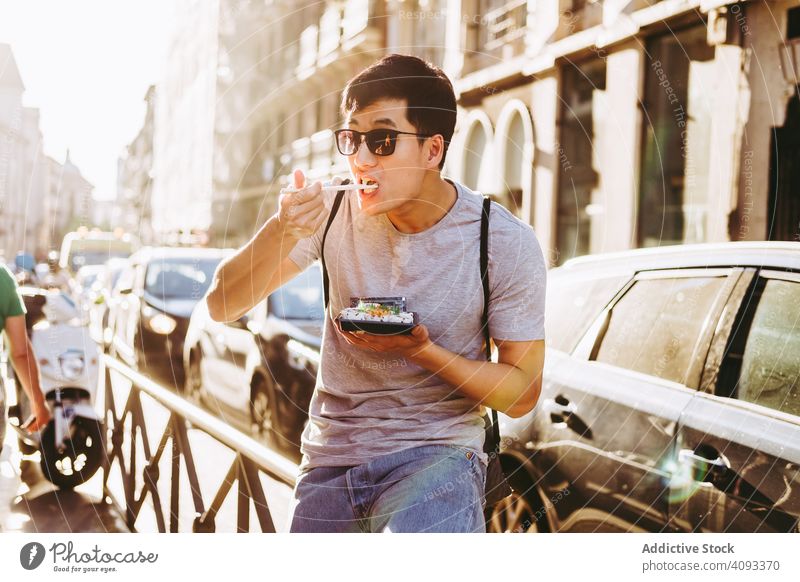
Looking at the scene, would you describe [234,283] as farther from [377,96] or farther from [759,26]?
[759,26]

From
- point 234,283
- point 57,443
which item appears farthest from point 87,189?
point 234,283

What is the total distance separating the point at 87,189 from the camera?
307 cm

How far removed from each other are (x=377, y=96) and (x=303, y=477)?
82 centimetres

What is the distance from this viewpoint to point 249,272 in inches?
79.4

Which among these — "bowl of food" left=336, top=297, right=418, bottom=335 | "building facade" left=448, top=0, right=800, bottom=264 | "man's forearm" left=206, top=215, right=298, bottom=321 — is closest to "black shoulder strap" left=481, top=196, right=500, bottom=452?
"bowl of food" left=336, top=297, right=418, bottom=335

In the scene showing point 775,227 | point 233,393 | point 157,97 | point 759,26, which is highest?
point 759,26

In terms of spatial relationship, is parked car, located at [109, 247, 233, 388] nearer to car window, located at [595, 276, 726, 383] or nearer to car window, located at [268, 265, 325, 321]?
car window, located at [268, 265, 325, 321]

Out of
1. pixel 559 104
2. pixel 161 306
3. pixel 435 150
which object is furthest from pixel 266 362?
pixel 435 150

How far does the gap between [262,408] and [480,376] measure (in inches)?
158

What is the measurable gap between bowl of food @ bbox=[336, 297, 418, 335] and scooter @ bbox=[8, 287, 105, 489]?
1.77 meters

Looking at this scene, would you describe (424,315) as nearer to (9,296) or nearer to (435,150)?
(435,150)

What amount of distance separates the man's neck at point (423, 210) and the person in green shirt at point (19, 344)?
1512mm
